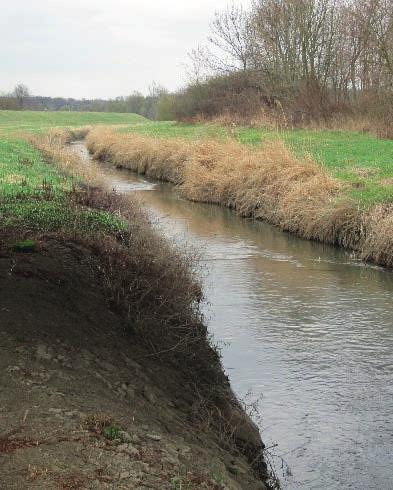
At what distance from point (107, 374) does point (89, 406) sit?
0.76 metres

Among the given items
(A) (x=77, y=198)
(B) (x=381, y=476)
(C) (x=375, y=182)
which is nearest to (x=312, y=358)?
(B) (x=381, y=476)

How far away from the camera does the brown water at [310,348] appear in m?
6.06

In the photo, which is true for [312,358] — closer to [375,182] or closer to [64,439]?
[64,439]

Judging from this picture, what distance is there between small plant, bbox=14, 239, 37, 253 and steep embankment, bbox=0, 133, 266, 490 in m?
0.01

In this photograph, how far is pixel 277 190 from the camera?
17.8 m

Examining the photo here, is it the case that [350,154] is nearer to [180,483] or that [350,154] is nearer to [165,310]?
[165,310]

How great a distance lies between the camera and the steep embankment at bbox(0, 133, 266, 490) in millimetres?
4227

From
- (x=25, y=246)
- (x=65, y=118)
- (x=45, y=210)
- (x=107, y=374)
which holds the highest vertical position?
(x=65, y=118)

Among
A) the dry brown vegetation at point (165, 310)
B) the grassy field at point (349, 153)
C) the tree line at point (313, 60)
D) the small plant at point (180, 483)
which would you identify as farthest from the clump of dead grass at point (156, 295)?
the tree line at point (313, 60)

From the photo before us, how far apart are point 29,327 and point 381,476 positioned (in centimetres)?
322

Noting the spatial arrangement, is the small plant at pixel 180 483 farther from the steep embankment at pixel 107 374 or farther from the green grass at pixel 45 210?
the green grass at pixel 45 210

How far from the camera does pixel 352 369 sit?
26.0ft

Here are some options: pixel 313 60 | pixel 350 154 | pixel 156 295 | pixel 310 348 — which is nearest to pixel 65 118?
pixel 313 60

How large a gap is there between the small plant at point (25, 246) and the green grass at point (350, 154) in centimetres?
823
